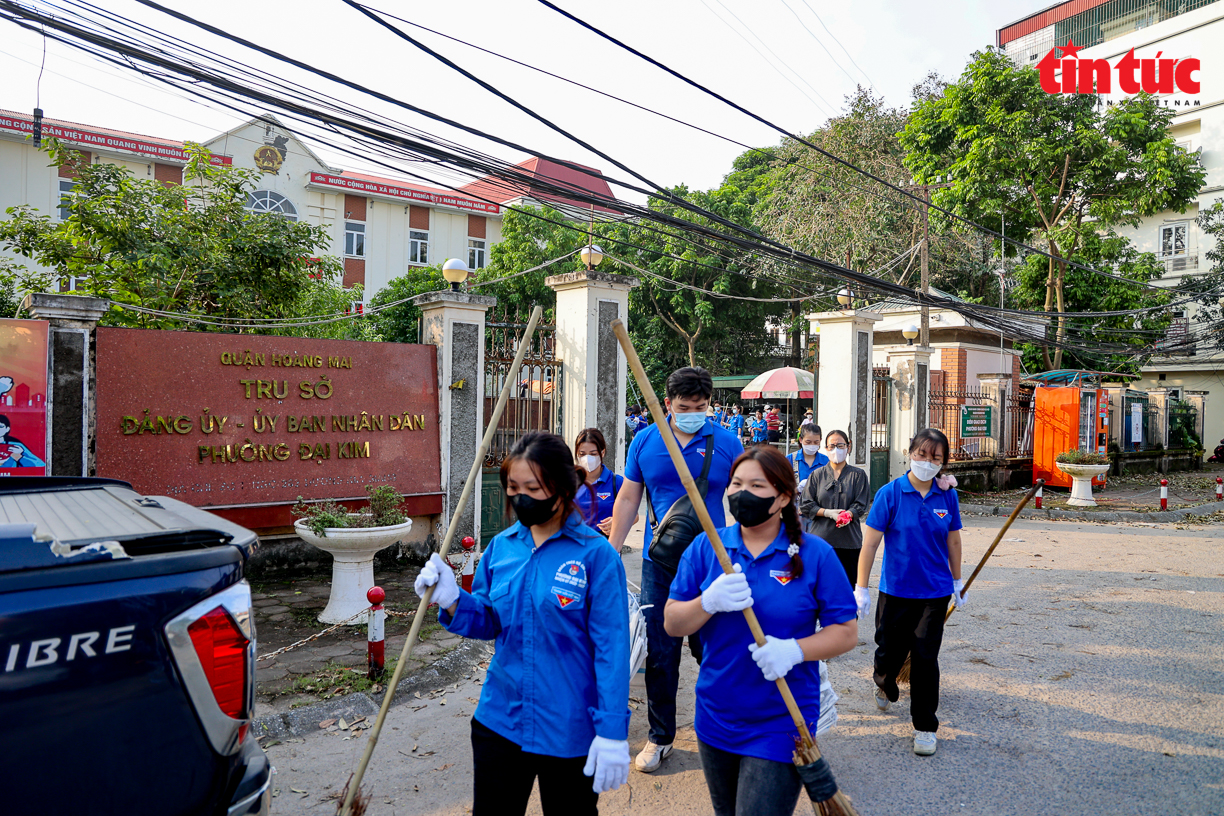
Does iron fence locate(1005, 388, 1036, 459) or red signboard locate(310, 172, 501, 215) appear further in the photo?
red signboard locate(310, 172, 501, 215)

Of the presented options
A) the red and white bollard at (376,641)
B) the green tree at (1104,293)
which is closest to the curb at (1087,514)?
the green tree at (1104,293)

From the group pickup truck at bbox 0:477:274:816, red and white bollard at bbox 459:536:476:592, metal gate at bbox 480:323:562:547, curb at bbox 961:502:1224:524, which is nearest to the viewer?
pickup truck at bbox 0:477:274:816

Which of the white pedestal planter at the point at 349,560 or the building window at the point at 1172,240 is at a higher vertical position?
the building window at the point at 1172,240

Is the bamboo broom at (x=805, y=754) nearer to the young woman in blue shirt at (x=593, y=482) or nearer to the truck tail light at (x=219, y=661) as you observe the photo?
the truck tail light at (x=219, y=661)

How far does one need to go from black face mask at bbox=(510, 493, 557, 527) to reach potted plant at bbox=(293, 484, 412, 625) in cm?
377

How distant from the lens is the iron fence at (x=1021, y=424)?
1727cm

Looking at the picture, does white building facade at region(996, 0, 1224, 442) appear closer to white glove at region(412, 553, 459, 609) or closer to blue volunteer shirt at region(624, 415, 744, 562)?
blue volunteer shirt at region(624, 415, 744, 562)

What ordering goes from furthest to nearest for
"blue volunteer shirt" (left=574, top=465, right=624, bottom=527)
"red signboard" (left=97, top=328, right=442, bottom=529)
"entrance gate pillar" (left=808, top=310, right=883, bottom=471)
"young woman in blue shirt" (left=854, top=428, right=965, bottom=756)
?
1. "entrance gate pillar" (left=808, top=310, right=883, bottom=471)
2. "red signboard" (left=97, top=328, right=442, bottom=529)
3. "blue volunteer shirt" (left=574, top=465, right=624, bottom=527)
4. "young woman in blue shirt" (left=854, top=428, right=965, bottom=756)

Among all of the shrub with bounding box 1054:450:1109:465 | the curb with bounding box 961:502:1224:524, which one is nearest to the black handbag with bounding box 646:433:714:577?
the curb with bounding box 961:502:1224:524

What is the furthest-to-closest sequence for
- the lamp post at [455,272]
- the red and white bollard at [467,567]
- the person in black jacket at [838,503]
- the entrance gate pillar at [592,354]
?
the entrance gate pillar at [592,354]
the lamp post at [455,272]
the person in black jacket at [838,503]
the red and white bollard at [467,567]

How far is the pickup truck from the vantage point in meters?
1.39

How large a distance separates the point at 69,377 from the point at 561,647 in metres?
5.67

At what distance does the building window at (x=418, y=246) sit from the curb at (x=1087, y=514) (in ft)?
81.6

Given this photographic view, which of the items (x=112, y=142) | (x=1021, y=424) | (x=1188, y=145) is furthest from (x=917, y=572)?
(x=1188, y=145)
